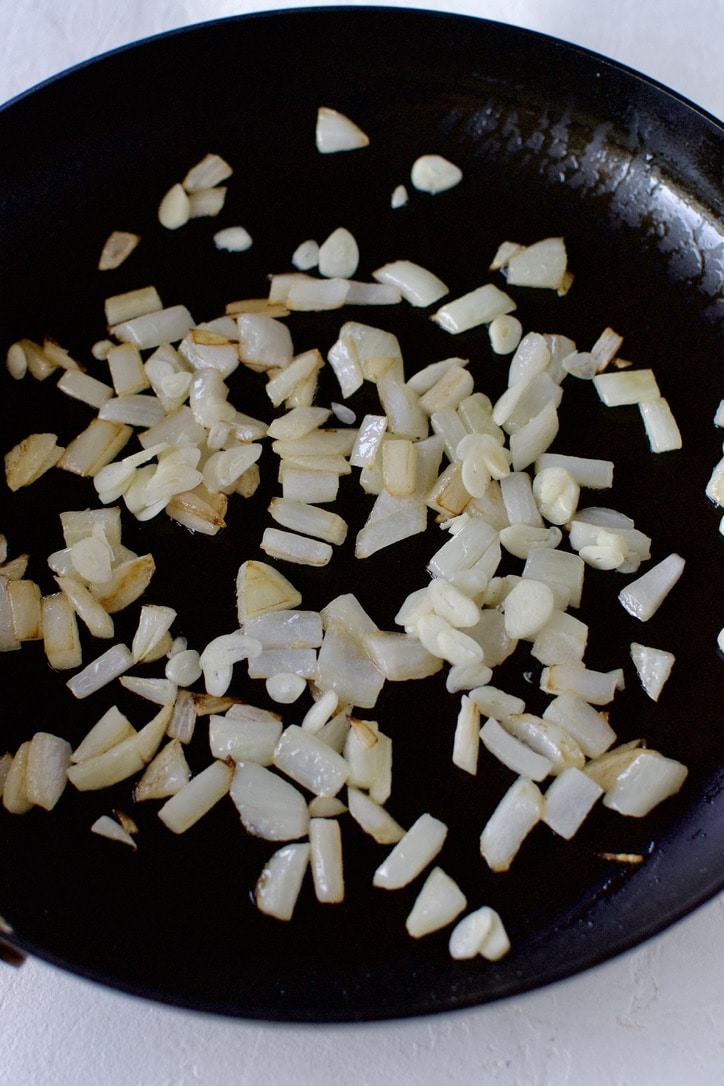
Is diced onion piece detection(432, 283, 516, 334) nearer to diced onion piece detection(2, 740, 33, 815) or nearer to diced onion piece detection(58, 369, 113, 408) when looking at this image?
diced onion piece detection(58, 369, 113, 408)

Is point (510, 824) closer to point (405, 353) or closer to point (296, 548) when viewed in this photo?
point (296, 548)

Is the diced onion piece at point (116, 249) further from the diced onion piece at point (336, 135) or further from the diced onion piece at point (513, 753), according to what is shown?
the diced onion piece at point (513, 753)

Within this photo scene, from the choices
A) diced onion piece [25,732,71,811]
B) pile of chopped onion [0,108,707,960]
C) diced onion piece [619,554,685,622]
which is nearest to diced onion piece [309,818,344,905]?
pile of chopped onion [0,108,707,960]

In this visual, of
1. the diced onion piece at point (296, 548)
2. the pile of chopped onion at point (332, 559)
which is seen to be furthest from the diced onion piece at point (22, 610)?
the diced onion piece at point (296, 548)

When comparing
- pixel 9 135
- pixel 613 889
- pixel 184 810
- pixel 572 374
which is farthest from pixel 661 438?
pixel 9 135

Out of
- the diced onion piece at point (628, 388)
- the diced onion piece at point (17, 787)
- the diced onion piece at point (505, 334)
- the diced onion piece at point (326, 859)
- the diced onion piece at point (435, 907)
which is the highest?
the diced onion piece at point (628, 388)

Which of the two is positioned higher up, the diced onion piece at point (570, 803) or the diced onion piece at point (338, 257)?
the diced onion piece at point (338, 257)
